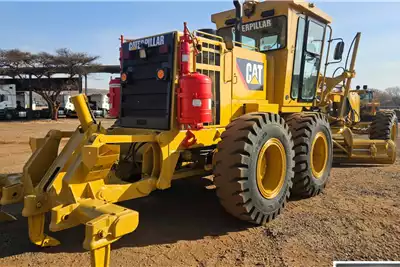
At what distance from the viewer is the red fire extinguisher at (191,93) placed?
404cm

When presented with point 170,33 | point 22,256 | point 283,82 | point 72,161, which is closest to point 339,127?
point 283,82

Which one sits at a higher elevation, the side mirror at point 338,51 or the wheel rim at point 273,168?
the side mirror at point 338,51

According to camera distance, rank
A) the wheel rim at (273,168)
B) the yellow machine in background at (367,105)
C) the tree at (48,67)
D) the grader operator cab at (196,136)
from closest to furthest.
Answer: the grader operator cab at (196,136), the wheel rim at (273,168), the yellow machine in background at (367,105), the tree at (48,67)

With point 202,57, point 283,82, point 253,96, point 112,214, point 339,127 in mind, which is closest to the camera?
point 112,214

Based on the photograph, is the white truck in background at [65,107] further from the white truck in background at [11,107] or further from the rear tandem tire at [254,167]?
the rear tandem tire at [254,167]

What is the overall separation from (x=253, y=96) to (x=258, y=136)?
1.43m

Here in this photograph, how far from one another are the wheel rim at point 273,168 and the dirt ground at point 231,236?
0.47m

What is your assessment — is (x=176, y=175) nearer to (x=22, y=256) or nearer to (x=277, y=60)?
(x=22, y=256)

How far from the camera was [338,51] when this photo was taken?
6.81 m

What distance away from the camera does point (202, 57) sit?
4.64 m

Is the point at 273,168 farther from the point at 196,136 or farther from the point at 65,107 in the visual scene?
the point at 65,107

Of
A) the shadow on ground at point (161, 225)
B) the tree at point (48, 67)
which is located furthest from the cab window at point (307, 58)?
the tree at point (48, 67)

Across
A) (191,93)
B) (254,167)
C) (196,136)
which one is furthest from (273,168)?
(191,93)

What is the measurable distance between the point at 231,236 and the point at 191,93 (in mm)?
1802
